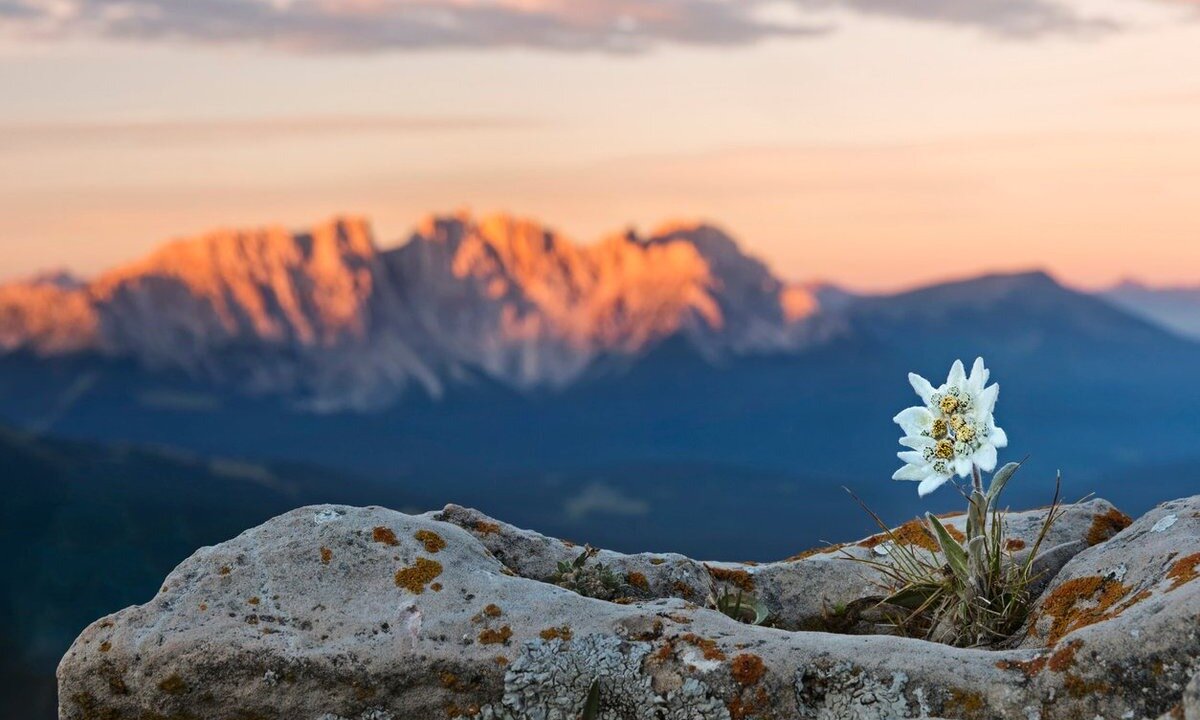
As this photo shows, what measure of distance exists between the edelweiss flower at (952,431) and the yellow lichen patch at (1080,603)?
1387 mm

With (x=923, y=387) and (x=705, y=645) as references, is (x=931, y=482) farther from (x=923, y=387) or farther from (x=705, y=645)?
(x=705, y=645)

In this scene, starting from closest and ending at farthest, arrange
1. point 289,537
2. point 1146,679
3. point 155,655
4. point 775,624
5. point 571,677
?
point 1146,679
point 571,677
point 155,655
point 289,537
point 775,624

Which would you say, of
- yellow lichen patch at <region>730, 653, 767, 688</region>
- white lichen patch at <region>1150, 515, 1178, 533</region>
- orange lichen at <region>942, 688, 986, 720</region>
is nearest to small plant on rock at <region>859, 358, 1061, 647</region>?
white lichen patch at <region>1150, 515, 1178, 533</region>

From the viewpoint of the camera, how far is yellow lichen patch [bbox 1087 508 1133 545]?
12.9 meters

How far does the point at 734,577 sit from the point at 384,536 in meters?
3.59

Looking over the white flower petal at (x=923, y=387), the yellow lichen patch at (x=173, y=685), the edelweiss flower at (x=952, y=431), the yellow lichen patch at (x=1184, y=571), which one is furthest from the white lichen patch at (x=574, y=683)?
the yellow lichen patch at (x=1184, y=571)

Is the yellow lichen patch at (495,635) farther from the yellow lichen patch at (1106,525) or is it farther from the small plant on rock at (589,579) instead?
the yellow lichen patch at (1106,525)

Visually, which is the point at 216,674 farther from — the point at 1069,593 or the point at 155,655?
the point at 1069,593

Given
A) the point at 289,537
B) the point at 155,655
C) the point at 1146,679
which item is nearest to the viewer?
the point at 1146,679

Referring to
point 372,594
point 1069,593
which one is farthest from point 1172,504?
point 372,594

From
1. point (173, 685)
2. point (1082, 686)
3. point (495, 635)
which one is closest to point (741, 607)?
point (495, 635)

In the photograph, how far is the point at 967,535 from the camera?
36.8 feet

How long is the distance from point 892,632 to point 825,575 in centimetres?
120

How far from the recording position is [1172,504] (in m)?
12.0
